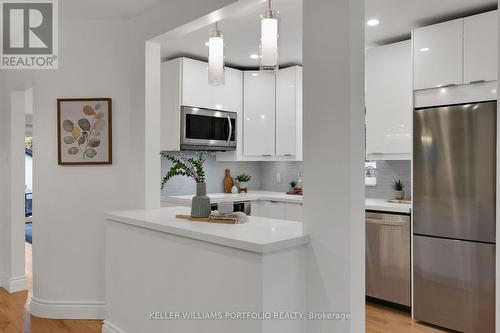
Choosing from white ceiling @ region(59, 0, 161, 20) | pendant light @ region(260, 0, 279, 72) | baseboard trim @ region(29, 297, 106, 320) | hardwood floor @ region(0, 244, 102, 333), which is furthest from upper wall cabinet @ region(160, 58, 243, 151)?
pendant light @ region(260, 0, 279, 72)

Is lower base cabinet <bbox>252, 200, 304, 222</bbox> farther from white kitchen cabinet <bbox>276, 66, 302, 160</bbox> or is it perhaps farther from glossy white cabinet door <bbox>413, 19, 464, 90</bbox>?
glossy white cabinet door <bbox>413, 19, 464, 90</bbox>

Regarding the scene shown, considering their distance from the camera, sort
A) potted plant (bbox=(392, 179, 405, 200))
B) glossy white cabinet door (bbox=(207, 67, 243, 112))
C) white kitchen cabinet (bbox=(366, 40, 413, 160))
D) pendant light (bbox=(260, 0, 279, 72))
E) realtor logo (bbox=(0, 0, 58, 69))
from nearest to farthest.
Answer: pendant light (bbox=(260, 0, 279, 72))
realtor logo (bbox=(0, 0, 58, 69))
white kitchen cabinet (bbox=(366, 40, 413, 160))
potted plant (bbox=(392, 179, 405, 200))
glossy white cabinet door (bbox=(207, 67, 243, 112))

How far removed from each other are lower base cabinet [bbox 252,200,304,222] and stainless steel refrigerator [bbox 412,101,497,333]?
123cm

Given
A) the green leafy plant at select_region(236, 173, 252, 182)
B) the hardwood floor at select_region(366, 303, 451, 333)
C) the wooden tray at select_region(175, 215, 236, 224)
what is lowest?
the hardwood floor at select_region(366, 303, 451, 333)

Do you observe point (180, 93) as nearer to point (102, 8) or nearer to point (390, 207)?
point (102, 8)

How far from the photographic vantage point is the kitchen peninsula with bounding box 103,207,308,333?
1949 mm

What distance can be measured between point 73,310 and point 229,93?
2.67 metres

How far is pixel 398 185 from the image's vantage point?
4055 millimetres

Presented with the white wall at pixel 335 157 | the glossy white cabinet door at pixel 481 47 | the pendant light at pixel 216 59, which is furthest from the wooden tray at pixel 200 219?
the glossy white cabinet door at pixel 481 47

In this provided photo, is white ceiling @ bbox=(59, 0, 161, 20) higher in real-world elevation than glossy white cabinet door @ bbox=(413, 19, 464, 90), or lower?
higher

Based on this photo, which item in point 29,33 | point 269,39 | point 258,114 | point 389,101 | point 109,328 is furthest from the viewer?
point 258,114

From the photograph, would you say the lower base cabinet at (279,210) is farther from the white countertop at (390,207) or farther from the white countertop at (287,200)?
the white countertop at (390,207)

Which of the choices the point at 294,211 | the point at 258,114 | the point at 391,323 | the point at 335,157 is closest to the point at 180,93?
the point at 258,114

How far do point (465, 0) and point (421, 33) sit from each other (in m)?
0.47
